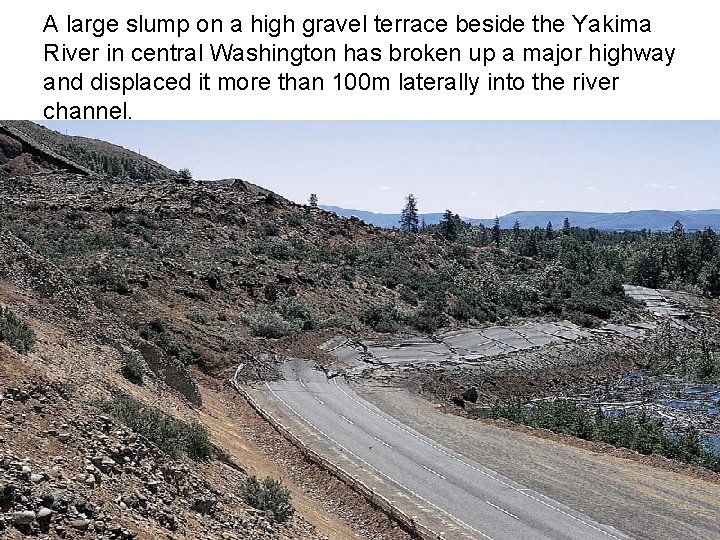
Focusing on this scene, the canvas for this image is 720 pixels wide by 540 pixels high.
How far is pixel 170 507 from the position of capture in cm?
1137

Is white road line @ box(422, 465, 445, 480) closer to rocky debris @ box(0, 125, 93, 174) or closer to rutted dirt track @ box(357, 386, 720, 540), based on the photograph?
rutted dirt track @ box(357, 386, 720, 540)

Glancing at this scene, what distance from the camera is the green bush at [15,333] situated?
47.5 ft

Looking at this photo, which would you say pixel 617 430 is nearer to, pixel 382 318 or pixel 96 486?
pixel 96 486

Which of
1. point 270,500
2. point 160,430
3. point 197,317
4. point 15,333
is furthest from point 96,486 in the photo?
point 197,317

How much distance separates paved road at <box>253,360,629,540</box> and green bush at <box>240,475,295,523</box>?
412 centimetres

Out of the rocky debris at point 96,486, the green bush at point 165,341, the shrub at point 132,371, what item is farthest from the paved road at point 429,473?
the shrub at point 132,371

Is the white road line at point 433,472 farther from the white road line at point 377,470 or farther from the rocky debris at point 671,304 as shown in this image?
the rocky debris at point 671,304

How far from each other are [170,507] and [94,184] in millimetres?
53507

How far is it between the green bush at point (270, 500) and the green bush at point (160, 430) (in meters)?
1.49

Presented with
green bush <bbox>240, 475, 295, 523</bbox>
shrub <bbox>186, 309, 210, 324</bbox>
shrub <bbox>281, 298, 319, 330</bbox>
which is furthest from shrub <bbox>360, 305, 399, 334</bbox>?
green bush <bbox>240, 475, 295, 523</bbox>

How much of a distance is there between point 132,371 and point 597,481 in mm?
13915

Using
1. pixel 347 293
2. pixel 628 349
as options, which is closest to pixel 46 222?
pixel 347 293

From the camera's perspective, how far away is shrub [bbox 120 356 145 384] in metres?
19.3

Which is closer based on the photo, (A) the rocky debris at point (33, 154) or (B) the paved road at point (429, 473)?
(B) the paved road at point (429, 473)
